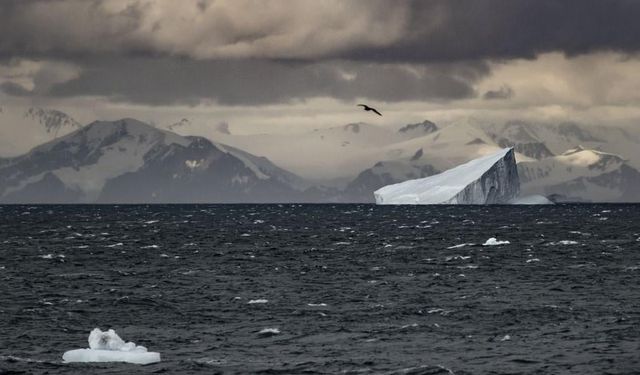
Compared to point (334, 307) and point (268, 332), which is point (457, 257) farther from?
point (268, 332)

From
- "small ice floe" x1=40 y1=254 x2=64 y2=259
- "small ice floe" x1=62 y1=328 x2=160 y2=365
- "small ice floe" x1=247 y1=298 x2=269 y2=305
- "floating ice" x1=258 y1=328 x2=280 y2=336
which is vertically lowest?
"small ice floe" x1=62 y1=328 x2=160 y2=365

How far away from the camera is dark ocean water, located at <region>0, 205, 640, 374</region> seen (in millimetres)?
46438

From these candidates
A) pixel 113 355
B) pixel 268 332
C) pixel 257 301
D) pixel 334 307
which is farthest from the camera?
pixel 257 301

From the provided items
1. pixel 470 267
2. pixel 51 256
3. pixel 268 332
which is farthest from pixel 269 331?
pixel 51 256

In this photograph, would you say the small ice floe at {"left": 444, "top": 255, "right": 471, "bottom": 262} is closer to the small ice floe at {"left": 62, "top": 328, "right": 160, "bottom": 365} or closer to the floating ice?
the floating ice

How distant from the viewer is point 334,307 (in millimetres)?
62875

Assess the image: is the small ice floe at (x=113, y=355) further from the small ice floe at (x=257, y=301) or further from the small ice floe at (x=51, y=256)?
the small ice floe at (x=51, y=256)

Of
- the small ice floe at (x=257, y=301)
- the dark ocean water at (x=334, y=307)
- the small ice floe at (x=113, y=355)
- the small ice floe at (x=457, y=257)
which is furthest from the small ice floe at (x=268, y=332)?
the small ice floe at (x=457, y=257)

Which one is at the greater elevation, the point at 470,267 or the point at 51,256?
the point at 51,256

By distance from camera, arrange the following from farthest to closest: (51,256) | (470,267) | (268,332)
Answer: (51,256) < (470,267) < (268,332)

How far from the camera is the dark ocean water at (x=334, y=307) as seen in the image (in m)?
46.4

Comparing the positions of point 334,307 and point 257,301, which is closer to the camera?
point 334,307

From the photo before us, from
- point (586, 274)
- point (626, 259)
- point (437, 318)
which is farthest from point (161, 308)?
point (626, 259)

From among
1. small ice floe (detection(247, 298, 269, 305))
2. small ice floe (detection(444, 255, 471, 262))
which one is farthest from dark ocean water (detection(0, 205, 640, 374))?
small ice floe (detection(247, 298, 269, 305))
